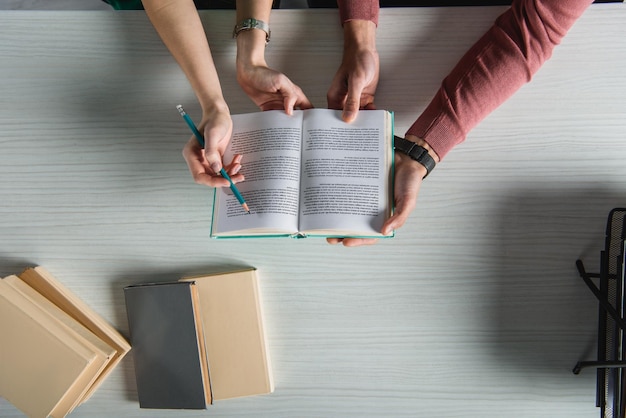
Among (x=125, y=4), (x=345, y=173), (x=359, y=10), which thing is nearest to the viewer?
(x=345, y=173)

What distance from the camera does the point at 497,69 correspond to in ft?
2.64

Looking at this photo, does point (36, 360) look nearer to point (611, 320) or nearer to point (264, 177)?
point (264, 177)

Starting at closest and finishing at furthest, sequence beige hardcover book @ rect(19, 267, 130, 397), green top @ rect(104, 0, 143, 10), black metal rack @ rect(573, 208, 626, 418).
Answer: black metal rack @ rect(573, 208, 626, 418) < beige hardcover book @ rect(19, 267, 130, 397) < green top @ rect(104, 0, 143, 10)

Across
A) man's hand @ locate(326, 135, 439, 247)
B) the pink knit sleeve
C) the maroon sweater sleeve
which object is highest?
the pink knit sleeve

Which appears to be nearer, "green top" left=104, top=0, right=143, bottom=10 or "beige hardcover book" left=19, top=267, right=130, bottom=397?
"beige hardcover book" left=19, top=267, right=130, bottom=397

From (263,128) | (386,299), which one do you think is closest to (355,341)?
(386,299)

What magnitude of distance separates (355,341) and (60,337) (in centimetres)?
49

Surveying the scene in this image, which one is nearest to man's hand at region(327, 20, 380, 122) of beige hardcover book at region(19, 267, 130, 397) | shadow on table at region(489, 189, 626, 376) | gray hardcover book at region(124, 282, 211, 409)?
shadow on table at region(489, 189, 626, 376)

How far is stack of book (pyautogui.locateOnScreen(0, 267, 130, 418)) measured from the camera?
0.73 meters

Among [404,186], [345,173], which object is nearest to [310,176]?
[345,173]

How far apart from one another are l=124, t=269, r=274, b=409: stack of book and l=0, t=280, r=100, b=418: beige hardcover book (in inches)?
4.0

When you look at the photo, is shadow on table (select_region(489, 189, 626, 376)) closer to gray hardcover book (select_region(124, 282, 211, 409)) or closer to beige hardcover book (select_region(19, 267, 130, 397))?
gray hardcover book (select_region(124, 282, 211, 409))

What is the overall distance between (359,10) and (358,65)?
0.40ft

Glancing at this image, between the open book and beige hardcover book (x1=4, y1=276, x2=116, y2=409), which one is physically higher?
the open book
